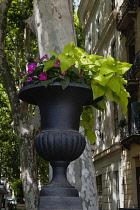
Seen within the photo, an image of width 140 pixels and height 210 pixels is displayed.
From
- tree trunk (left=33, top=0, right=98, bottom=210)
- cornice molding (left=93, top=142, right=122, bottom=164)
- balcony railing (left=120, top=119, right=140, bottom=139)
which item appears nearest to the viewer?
tree trunk (left=33, top=0, right=98, bottom=210)

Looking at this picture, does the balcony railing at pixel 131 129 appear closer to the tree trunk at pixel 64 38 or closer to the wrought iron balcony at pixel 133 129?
the wrought iron balcony at pixel 133 129

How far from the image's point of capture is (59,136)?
3637 millimetres

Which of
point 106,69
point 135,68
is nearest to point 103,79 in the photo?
point 106,69

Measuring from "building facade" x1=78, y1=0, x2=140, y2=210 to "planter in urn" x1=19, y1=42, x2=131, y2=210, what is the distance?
13.0 m

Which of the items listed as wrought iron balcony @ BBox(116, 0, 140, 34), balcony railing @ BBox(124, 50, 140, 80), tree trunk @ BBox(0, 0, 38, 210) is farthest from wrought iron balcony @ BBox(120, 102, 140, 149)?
tree trunk @ BBox(0, 0, 38, 210)

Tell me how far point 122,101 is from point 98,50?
21209 mm

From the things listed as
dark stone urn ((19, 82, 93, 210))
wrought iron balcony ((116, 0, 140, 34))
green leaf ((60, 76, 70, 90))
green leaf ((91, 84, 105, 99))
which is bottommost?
dark stone urn ((19, 82, 93, 210))

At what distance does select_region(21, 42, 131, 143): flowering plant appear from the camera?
3715 millimetres

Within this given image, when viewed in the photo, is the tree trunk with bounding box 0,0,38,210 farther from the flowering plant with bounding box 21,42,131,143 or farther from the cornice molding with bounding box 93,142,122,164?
the cornice molding with bounding box 93,142,122,164

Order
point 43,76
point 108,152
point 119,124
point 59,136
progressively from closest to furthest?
point 59,136
point 43,76
point 119,124
point 108,152

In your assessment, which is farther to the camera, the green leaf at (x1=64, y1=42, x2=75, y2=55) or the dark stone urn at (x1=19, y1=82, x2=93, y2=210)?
the green leaf at (x1=64, y1=42, x2=75, y2=55)

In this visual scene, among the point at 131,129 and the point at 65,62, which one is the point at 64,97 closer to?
the point at 65,62

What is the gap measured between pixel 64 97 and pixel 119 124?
14546mm

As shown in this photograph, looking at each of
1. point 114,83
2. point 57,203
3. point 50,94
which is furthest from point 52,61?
point 57,203
